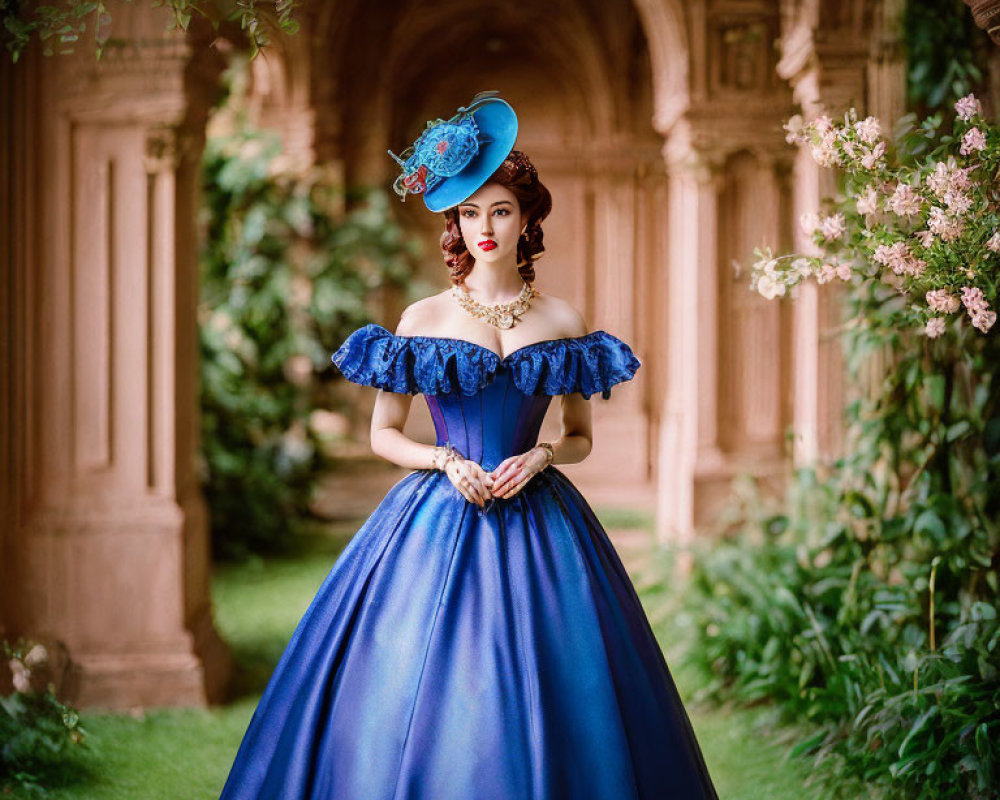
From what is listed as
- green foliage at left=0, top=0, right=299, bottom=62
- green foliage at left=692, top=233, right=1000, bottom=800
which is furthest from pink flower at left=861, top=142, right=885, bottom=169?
green foliage at left=0, top=0, right=299, bottom=62

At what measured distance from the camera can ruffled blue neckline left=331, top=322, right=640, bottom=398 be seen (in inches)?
90.1

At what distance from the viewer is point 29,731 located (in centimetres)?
319

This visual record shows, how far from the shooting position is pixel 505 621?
214cm

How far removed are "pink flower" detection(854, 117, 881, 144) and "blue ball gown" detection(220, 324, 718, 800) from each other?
0.81 m

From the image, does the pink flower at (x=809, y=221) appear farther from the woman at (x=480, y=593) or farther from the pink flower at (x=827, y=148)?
the woman at (x=480, y=593)

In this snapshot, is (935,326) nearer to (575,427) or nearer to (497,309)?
(575,427)

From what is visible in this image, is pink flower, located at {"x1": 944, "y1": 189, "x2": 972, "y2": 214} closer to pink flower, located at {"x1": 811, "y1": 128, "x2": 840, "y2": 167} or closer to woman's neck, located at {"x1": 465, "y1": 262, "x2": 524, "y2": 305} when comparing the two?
pink flower, located at {"x1": 811, "y1": 128, "x2": 840, "y2": 167}

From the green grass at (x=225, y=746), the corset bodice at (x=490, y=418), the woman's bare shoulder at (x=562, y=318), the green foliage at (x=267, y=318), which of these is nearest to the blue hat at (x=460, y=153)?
the woman's bare shoulder at (x=562, y=318)

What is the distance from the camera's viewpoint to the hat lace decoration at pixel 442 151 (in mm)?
2281

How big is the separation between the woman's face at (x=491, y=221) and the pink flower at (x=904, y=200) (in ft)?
2.93

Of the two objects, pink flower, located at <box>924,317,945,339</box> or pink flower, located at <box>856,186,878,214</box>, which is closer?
pink flower, located at <box>924,317,945,339</box>

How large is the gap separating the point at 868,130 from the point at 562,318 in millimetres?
885

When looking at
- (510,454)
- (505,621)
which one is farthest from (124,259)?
(505,621)

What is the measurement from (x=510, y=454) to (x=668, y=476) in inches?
162
